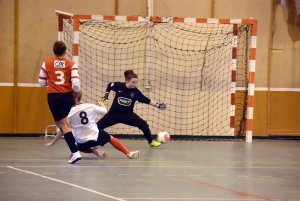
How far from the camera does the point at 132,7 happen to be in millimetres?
13680

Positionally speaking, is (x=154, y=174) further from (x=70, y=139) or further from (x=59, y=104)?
(x=59, y=104)

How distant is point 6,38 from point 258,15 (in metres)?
5.99

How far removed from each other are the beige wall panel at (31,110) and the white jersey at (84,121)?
4.78 m

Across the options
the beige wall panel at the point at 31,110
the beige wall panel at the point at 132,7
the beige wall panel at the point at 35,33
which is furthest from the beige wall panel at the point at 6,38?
the beige wall panel at the point at 132,7

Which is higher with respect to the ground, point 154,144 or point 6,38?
point 6,38

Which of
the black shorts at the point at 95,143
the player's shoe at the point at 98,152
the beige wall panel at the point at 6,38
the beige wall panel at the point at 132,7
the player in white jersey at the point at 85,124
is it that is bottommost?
the player's shoe at the point at 98,152

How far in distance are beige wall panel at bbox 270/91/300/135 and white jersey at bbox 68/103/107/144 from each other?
260 inches

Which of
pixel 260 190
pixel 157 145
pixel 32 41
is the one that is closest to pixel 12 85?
pixel 32 41

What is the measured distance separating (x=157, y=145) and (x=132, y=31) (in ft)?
10.9

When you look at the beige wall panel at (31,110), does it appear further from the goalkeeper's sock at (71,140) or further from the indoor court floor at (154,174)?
the goalkeeper's sock at (71,140)

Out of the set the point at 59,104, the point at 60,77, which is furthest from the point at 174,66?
the point at 59,104

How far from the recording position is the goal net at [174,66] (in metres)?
13.2

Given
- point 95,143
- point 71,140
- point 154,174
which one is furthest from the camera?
point 95,143

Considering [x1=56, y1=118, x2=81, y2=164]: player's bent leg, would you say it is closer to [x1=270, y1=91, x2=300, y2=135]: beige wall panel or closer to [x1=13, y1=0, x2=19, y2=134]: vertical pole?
[x1=13, y1=0, x2=19, y2=134]: vertical pole
